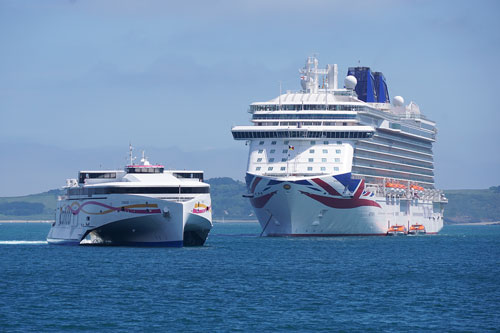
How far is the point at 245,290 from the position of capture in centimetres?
5359

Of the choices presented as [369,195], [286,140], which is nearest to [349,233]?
[369,195]

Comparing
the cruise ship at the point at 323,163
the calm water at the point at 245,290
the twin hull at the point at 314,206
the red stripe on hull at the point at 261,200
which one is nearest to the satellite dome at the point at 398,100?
the cruise ship at the point at 323,163

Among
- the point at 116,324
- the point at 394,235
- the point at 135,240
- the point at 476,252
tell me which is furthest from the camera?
the point at 394,235

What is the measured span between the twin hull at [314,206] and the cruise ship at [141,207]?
→ 15.6 meters

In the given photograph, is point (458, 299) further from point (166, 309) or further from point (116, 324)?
point (116, 324)

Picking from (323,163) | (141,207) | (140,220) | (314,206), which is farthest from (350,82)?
(141,207)

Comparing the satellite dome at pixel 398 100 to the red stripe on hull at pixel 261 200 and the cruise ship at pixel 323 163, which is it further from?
the red stripe on hull at pixel 261 200

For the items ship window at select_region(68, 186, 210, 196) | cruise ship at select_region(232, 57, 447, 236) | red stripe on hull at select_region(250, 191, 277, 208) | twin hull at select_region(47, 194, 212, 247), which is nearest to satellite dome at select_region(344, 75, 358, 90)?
cruise ship at select_region(232, 57, 447, 236)

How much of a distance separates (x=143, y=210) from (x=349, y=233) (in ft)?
111

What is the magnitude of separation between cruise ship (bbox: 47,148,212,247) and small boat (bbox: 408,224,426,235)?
149ft

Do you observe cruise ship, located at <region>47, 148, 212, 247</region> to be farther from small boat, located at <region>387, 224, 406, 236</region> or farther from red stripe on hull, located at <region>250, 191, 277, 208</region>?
small boat, located at <region>387, 224, 406, 236</region>

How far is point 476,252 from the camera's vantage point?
9075 centimetres

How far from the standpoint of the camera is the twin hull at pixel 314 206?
98.0m

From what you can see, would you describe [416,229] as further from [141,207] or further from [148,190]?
[141,207]
